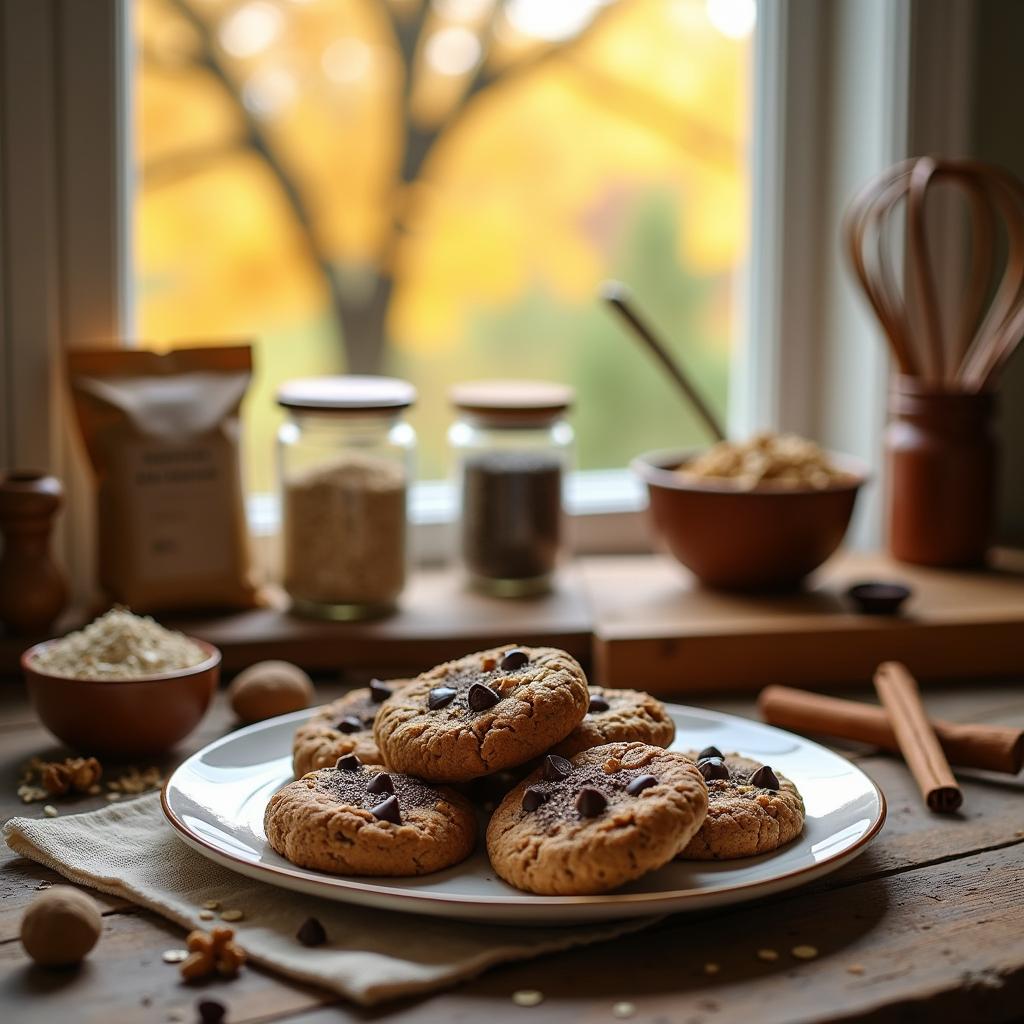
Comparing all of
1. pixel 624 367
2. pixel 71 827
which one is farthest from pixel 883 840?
pixel 624 367

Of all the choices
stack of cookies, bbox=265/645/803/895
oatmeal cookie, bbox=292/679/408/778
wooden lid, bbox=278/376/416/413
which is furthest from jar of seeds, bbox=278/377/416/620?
stack of cookies, bbox=265/645/803/895

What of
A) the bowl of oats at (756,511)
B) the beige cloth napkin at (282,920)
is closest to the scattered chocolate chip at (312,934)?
the beige cloth napkin at (282,920)

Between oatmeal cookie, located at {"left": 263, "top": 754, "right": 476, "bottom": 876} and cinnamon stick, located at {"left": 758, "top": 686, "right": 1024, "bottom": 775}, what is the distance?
459mm

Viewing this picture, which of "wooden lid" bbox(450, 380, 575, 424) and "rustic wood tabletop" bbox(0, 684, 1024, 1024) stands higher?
"wooden lid" bbox(450, 380, 575, 424)

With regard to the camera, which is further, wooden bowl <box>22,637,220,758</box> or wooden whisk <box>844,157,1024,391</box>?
wooden whisk <box>844,157,1024,391</box>

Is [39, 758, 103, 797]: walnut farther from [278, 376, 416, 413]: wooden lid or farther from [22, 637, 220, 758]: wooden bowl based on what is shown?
[278, 376, 416, 413]: wooden lid

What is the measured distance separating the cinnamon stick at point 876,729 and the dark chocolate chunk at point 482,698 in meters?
0.44

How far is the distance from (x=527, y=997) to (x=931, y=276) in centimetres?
122

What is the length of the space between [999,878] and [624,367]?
1114mm

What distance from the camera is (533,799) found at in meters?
0.92

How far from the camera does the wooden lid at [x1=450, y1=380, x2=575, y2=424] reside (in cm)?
163

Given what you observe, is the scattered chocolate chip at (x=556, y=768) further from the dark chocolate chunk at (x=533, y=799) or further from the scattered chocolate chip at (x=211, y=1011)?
the scattered chocolate chip at (x=211, y=1011)

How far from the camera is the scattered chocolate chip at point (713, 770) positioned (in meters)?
1.00

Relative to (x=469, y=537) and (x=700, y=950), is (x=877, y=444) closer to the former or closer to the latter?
(x=469, y=537)
